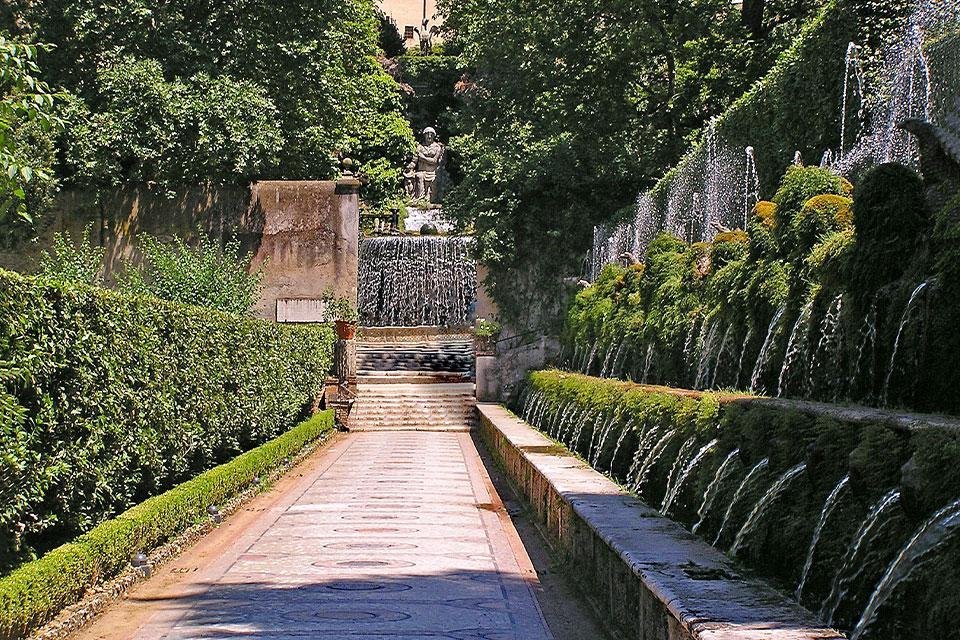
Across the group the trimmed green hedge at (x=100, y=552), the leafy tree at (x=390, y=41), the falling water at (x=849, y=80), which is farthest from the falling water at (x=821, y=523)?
the leafy tree at (x=390, y=41)

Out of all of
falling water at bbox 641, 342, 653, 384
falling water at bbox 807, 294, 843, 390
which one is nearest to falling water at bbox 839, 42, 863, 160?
falling water at bbox 641, 342, 653, 384

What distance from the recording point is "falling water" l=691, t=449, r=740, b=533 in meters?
6.22

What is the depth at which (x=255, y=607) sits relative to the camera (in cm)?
622

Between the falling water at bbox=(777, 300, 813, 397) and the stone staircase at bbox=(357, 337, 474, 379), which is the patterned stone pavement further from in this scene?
the stone staircase at bbox=(357, 337, 474, 379)

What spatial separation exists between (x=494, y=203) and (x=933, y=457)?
22793mm

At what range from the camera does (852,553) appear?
425 centimetres

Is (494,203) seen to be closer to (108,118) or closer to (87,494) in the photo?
(108,118)

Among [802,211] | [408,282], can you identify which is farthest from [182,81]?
[802,211]

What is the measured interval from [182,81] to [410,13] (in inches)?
1554

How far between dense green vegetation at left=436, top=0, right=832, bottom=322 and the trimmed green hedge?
1593 centimetres

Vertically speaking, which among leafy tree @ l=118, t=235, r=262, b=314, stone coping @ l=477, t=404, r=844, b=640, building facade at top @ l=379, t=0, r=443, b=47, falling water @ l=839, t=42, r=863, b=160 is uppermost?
building facade at top @ l=379, t=0, r=443, b=47

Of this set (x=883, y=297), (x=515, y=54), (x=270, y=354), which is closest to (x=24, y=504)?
(x=883, y=297)

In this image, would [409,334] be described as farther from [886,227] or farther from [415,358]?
[886,227]

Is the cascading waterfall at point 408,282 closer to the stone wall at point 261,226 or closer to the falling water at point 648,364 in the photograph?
the stone wall at point 261,226
